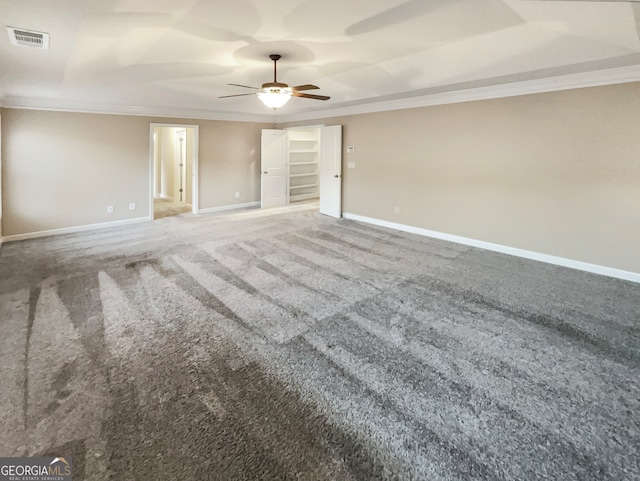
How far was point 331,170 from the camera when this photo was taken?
26.4 ft

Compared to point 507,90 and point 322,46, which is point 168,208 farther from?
point 507,90

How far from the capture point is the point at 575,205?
462 centimetres

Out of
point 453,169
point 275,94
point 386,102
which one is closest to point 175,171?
point 386,102

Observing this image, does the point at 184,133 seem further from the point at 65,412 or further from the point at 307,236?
the point at 65,412

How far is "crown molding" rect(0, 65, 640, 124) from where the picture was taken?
165 inches

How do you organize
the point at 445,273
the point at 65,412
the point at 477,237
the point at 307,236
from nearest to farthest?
the point at 65,412
the point at 445,273
the point at 477,237
the point at 307,236

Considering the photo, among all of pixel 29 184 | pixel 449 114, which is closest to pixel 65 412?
pixel 29 184


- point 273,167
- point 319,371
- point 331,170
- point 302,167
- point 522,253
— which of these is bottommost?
point 319,371

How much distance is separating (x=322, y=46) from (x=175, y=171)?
25.3ft

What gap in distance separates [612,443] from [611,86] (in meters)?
4.23

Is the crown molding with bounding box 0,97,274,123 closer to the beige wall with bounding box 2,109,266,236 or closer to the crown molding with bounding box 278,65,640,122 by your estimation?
the beige wall with bounding box 2,109,266,236

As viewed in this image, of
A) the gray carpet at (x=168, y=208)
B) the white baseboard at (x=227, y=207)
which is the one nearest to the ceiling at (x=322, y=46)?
the gray carpet at (x=168, y=208)

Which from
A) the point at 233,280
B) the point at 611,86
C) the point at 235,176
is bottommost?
the point at 233,280

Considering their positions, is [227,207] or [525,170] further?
[227,207]
